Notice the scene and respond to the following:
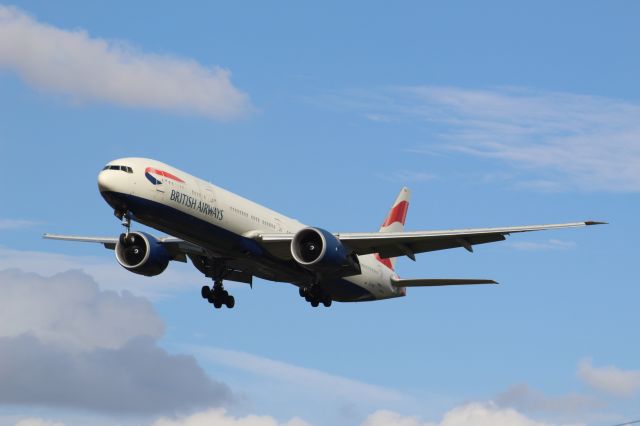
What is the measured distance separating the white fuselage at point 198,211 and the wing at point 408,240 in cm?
103

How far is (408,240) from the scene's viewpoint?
57562 millimetres

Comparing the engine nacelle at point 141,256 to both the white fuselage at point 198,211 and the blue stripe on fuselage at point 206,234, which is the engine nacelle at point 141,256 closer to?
the white fuselage at point 198,211

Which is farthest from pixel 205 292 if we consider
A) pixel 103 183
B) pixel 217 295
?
pixel 103 183

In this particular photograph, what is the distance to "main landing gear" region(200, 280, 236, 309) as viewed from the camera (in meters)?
62.8

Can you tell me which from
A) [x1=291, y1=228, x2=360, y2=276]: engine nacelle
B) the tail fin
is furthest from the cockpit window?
the tail fin

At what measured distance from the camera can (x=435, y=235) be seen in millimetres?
56438

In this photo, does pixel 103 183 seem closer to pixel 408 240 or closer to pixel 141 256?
pixel 141 256

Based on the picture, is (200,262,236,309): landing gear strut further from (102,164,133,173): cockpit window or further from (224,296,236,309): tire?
(102,164,133,173): cockpit window

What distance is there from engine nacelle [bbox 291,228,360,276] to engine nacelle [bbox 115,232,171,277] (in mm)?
7496

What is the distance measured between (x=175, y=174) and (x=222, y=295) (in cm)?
999

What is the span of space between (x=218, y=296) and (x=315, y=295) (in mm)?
5094

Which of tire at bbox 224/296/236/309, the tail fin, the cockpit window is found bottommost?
tire at bbox 224/296/236/309

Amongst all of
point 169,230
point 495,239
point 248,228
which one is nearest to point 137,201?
point 169,230

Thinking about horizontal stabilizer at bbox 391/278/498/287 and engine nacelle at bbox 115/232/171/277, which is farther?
horizontal stabilizer at bbox 391/278/498/287
